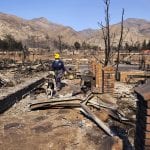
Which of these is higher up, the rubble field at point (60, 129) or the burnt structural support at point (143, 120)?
the burnt structural support at point (143, 120)

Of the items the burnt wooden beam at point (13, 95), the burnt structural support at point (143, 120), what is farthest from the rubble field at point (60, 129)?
the burnt structural support at point (143, 120)

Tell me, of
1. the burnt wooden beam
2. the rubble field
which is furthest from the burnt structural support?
the burnt wooden beam

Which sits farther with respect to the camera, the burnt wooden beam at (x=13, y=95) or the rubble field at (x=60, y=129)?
the burnt wooden beam at (x=13, y=95)

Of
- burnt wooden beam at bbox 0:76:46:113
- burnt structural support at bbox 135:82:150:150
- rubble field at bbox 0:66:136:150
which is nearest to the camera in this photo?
burnt structural support at bbox 135:82:150:150

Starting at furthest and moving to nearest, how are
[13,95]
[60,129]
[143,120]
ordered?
[13,95]
[60,129]
[143,120]

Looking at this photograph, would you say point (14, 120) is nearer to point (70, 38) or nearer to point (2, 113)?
point (2, 113)

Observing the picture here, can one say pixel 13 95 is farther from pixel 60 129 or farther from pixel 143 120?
pixel 143 120

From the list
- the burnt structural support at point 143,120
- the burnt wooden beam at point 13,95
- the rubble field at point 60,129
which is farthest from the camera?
the burnt wooden beam at point 13,95

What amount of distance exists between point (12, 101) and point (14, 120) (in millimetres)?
2559

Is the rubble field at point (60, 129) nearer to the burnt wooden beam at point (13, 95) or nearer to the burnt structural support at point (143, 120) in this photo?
the burnt wooden beam at point (13, 95)

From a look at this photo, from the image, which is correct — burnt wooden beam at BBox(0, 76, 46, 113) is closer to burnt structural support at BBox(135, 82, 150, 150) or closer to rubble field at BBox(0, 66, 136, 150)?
rubble field at BBox(0, 66, 136, 150)

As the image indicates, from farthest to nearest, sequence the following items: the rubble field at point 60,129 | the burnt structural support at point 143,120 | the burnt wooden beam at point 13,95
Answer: the burnt wooden beam at point 13,95, the rubble field at point 60,129, the burnt structural support at point 143,120

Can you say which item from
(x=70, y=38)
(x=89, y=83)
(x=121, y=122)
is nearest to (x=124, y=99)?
(x=89, y=83)

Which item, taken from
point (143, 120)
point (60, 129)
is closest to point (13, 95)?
point (60, 129)
